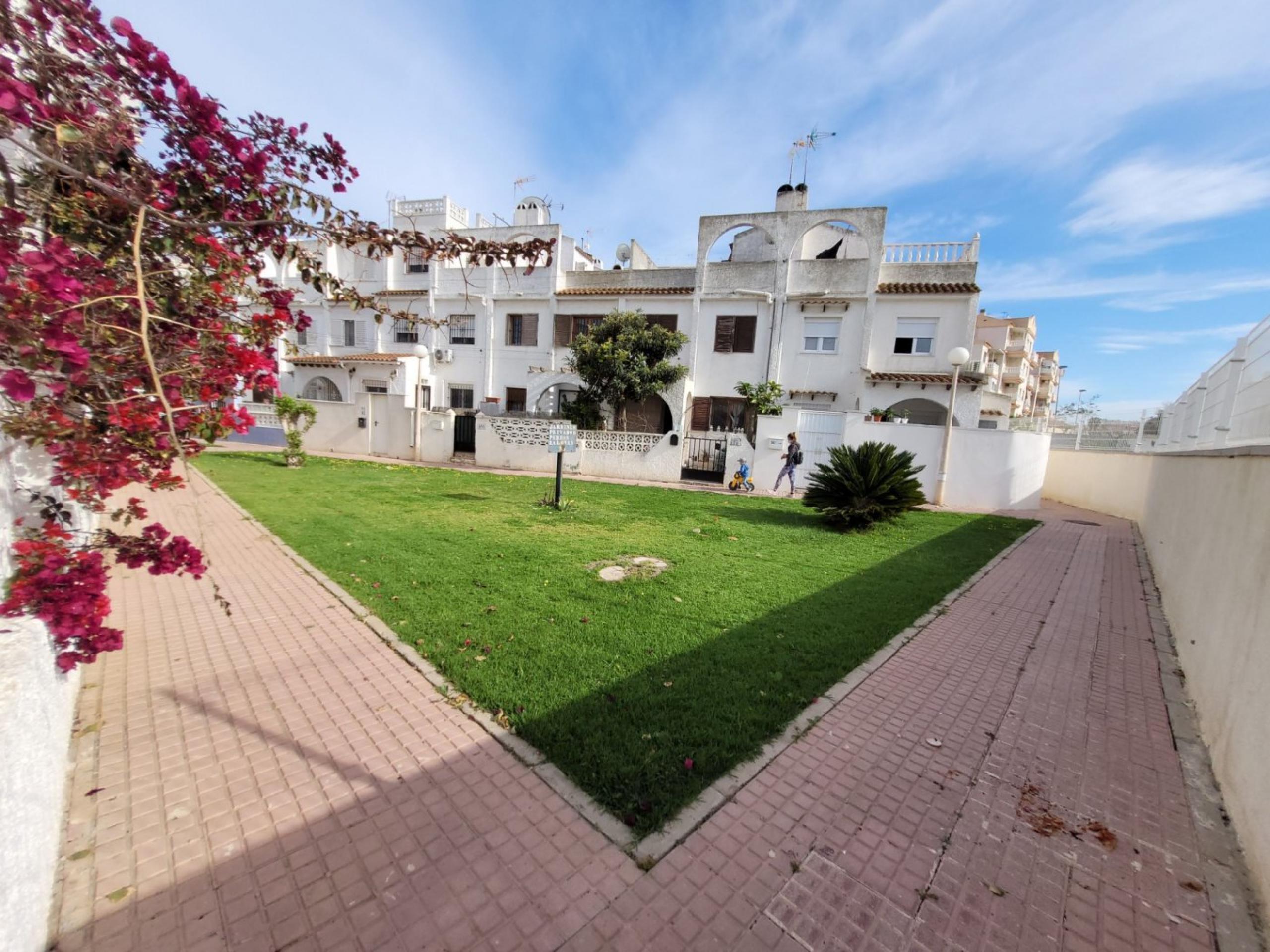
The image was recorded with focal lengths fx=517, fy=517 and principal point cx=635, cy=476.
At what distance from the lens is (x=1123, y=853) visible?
8.16 ft

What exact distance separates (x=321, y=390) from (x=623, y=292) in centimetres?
1495

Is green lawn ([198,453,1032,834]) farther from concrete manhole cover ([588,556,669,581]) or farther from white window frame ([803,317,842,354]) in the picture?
white window frame ([803,317,842,354])

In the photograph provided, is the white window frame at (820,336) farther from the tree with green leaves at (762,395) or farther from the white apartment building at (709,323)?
the tree with green leaves at (762,395)

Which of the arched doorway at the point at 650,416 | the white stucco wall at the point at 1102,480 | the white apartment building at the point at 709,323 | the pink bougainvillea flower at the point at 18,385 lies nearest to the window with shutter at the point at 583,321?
the white apartment building at the point at 709,323

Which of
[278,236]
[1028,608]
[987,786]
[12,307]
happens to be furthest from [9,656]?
[1028,608]

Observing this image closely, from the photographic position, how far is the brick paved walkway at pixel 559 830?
6.70ft

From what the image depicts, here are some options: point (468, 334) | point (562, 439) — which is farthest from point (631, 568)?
point (468, 334)

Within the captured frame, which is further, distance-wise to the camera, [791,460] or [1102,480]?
[1102,480]

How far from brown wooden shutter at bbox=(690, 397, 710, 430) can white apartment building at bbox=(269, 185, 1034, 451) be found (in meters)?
0.06

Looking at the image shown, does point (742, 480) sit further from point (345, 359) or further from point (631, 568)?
point (345, 359)

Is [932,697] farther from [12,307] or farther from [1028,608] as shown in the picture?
[12,307]

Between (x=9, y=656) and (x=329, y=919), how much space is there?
1.47 m

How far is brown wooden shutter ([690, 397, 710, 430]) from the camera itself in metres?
20.4

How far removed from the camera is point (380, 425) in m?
19.9
